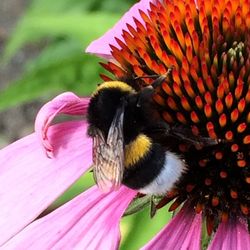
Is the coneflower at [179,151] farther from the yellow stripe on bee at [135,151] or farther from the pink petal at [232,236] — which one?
the yellow stripe on bee at [135,151]

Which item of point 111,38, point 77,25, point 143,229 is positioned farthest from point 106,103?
point 77,25

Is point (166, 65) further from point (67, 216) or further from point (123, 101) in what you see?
point (67, 216)

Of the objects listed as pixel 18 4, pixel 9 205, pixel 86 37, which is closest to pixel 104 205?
pixel 9 205

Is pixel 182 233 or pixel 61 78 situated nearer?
pixel 182 233

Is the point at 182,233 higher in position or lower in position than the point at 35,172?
lower

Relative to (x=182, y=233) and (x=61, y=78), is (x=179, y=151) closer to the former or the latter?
(x=182, y=233)

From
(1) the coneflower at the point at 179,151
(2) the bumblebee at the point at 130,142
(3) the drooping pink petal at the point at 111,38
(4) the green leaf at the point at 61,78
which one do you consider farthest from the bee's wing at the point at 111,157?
(4) the green leaf at the point at 61,78

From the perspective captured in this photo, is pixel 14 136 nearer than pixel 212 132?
No

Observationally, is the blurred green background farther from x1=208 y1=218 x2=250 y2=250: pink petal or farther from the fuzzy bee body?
the fuzzy bee body
